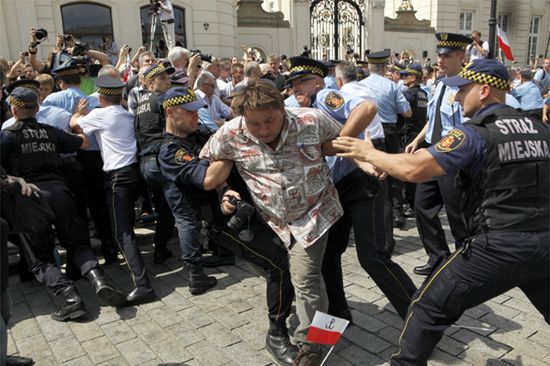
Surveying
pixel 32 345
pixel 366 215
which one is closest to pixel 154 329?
pixel 32 345

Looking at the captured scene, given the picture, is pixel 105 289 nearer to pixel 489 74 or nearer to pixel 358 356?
pixel 358 356

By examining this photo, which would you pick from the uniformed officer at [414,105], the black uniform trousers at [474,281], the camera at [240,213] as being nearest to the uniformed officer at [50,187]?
the camera at [240,213]

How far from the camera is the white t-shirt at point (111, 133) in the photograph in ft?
14.8

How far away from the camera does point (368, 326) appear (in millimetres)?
3623

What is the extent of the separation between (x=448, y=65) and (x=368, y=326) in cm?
252

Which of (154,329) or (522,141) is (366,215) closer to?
(522,141)

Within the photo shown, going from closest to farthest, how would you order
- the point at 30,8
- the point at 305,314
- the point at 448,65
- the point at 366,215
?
1. the point at 305,314
2. the point at 366,215
3. the point at 448,65
4. the point at 30,8

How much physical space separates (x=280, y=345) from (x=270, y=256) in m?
0.66

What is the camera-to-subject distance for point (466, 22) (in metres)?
27.8

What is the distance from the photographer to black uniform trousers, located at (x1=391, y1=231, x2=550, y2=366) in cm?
232

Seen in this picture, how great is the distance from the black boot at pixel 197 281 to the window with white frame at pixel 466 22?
27686mm

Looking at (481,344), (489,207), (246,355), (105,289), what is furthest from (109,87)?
(481,344)

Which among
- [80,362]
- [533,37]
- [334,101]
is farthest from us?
[533,37]

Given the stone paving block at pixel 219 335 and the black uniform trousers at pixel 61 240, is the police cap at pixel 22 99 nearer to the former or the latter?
the black uniform trousers at pixel 61 240
